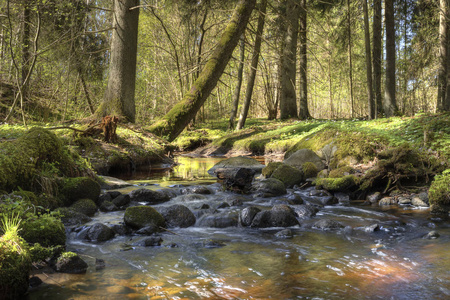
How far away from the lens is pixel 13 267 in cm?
251

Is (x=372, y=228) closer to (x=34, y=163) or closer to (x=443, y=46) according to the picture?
(x=34, y=163)

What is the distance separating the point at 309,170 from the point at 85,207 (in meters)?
5.03

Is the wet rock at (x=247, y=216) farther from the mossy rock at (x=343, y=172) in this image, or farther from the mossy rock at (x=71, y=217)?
the mossy rock at (x=343, y=172)

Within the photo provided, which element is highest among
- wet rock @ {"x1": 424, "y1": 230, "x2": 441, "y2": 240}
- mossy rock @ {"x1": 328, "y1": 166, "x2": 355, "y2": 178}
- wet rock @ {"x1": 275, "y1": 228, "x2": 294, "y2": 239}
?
mossy rock @ {"x1": 328, "y1": 166, "x2": 355, "y2": 178}

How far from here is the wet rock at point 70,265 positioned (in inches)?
123

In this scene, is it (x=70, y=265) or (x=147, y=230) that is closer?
(x=70, y=265)

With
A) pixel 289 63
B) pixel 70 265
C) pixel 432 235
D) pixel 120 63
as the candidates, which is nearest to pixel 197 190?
pixel 70 265

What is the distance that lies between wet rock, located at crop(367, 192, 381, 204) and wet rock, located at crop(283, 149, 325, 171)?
2.18 meters

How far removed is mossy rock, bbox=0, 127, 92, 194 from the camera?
4574 mm

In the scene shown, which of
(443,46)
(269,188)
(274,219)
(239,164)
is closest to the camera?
(274,219)

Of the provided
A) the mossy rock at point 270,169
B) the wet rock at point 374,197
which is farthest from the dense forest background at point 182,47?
the wet rock at point 374,197

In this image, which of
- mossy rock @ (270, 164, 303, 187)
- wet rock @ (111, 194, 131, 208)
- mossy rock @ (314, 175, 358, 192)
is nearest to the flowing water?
wet rock @ (111, 194, 131, 208)

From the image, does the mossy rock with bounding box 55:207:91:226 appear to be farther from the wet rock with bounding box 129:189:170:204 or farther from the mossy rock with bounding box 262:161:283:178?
the mossy rock with bounding box 262:161:283:178

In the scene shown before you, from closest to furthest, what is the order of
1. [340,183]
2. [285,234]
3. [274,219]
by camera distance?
[285,234], [274,219], [340,183]
